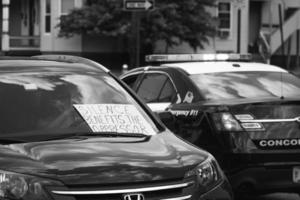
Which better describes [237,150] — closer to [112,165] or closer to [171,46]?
[112,165]

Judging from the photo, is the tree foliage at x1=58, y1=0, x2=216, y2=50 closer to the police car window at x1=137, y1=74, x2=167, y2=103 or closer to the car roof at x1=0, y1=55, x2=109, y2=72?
the police car window at x1=137, y1=74, x2=167, y2=103

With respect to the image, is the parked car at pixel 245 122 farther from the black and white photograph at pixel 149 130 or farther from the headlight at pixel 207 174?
the headlight at pixel 207 174

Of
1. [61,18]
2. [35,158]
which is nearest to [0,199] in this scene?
[35,158]

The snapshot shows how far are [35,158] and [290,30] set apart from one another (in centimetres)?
3259

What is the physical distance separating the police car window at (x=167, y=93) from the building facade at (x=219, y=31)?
22.1m

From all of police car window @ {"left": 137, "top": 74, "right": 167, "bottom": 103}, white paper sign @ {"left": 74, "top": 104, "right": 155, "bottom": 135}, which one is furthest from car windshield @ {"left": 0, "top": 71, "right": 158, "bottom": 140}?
police car window @ {"left": 137, "top": 74, "right": 167, "bottom": 103}

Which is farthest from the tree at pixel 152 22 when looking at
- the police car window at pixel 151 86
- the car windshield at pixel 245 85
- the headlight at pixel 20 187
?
the headlight at pixel 20 187

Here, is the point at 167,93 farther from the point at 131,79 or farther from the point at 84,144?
the point at 84,144

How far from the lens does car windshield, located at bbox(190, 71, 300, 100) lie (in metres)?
7.09

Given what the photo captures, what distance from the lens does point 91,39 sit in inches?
1208

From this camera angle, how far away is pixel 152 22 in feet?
91.4

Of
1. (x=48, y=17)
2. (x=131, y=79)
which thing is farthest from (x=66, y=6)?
(x=131, y=79)

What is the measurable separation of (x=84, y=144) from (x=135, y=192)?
2.11 feet

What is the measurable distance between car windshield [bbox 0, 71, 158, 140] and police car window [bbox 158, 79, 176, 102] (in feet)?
8.18
